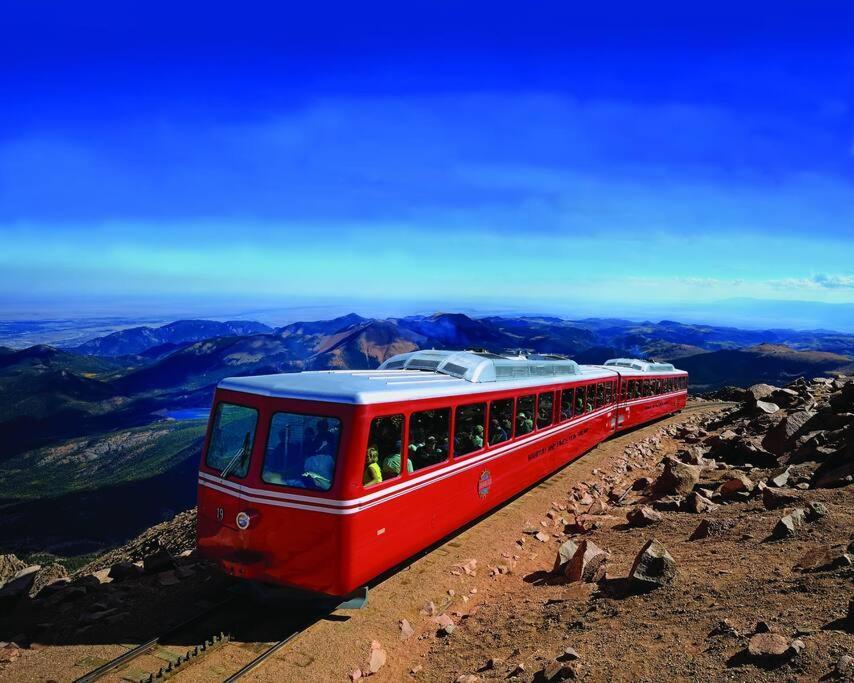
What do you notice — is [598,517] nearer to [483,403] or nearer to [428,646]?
[483,403]

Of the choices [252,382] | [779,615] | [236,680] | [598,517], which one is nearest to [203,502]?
[252,382]

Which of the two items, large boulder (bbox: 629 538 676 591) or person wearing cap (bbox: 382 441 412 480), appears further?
person wearing cap (bbox: 382 441 412 480)

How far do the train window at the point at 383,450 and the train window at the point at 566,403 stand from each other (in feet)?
28.1

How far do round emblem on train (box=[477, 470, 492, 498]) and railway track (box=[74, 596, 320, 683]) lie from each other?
166 inches

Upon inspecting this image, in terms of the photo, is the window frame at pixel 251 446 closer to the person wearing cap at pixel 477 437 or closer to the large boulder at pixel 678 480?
the person wearing cap at pixel 477 437

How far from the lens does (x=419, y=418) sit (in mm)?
9672

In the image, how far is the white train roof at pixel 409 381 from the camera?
27.9 feet

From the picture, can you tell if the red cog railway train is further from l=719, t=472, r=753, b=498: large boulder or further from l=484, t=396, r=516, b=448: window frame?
l=719, t=472, r=753, b=498: large boulder

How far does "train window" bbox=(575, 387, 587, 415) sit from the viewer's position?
18.4m

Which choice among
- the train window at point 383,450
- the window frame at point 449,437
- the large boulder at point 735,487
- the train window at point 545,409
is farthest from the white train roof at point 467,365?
the large boulder at point 735,487

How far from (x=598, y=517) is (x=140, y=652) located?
979 cm

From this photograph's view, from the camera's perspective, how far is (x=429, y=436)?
A: 10047 millimetres

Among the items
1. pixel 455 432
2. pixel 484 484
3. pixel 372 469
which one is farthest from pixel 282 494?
pixel 484 484

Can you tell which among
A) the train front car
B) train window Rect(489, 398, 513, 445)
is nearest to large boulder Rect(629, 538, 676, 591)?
the train front car
